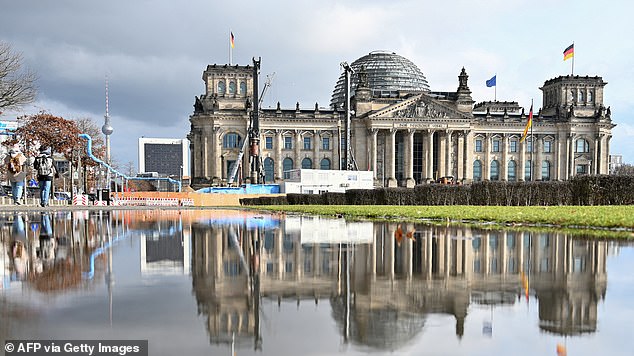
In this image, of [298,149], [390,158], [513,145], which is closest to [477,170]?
[513,145]

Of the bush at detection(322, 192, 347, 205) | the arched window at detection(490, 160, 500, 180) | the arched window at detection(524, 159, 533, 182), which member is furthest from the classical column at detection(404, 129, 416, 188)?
the bush at detection(322, 192, 347, 205)

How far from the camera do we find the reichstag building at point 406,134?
95125 millimetres

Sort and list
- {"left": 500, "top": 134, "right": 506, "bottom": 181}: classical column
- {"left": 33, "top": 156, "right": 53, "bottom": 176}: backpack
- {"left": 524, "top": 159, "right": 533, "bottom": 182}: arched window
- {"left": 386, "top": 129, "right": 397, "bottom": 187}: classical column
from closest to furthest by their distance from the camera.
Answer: {"left": 33, "top": 156, "right": 53, "bottom": 176}: backpack < {"left": 386, "top": 129, "right": 397, "bottom": 187}: classical column < {"left": 500, "top": 134, "right": 506, "bottom": 181}: classical column < {"left": 524, "top": 159, "right": 533, "bottom": 182}: arched window

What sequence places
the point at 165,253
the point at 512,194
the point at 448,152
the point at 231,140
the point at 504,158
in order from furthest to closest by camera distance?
the point at 504,158 → the point at 448,152 → the point at 231,140 → the point at 512,194 → the point at 165,253

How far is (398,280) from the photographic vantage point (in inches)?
279

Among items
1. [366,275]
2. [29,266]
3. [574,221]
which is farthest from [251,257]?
[574,221]

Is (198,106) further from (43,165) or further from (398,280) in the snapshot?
(398,280)

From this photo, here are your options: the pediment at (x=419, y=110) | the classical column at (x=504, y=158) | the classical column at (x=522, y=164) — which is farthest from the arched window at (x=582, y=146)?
the pediment at (x=419, y=110)

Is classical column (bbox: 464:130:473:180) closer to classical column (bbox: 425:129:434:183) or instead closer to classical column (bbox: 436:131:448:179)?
classical column (bbox: 436:131:448:179)

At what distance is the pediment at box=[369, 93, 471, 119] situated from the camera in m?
94.1

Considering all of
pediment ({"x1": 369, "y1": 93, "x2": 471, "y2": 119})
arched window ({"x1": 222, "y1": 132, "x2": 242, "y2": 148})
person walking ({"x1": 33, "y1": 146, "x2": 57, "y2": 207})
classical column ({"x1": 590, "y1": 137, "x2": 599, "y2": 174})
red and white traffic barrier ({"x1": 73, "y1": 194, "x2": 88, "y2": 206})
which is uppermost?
pediment ({"x1": 369, "y1": 93, "x2": 471, "y2": 119})

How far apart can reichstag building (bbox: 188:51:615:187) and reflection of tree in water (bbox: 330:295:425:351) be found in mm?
84851

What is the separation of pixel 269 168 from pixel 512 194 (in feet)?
228

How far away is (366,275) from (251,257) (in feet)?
9.45
